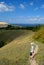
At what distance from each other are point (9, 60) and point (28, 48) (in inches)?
130

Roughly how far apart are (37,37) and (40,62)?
23.9ft

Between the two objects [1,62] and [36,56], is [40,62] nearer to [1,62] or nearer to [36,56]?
[36,56]

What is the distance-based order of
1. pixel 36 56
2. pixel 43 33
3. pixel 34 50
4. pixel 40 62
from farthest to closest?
pixel 43 33 < pixel 34 50 < pixel 36 56 < pixel 40 62

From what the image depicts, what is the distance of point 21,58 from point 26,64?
32.3 inches

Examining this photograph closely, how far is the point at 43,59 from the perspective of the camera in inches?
493

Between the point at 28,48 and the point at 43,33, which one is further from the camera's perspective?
the point at 43,33

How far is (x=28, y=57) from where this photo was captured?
13.8 meters

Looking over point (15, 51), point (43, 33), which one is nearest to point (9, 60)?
point (15, 51)

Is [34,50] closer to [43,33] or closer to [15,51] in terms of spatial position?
[15,51]

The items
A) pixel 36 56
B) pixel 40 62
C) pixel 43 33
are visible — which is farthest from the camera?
pixel 43 33

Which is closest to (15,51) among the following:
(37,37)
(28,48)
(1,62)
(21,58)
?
(28,48)

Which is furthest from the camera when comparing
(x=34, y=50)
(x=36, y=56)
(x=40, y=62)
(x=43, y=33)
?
(x=43, y=33)

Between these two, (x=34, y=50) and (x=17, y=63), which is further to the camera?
(x=34, y=50)

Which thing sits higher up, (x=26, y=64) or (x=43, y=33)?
(x=43, y=33)
